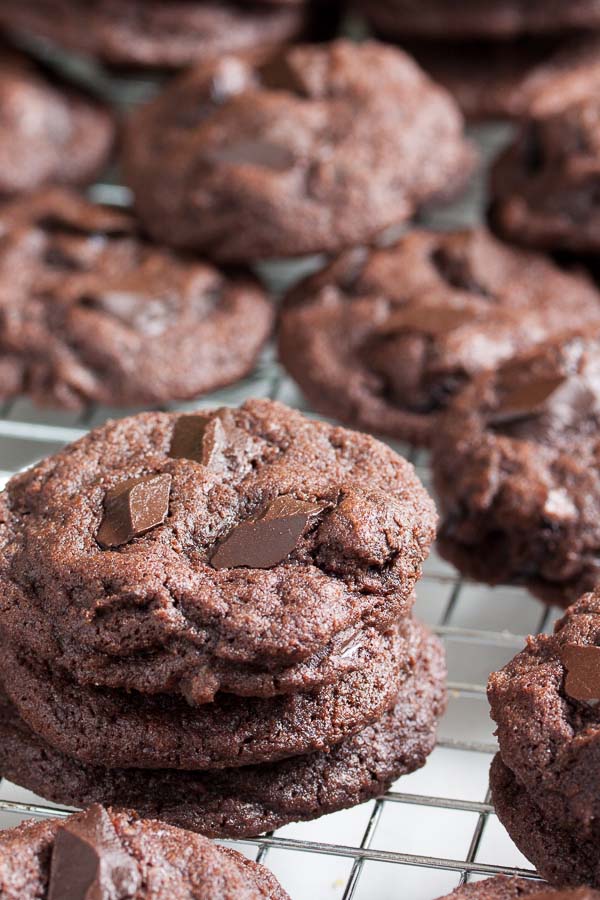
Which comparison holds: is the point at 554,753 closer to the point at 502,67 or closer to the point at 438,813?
the point at 438,813

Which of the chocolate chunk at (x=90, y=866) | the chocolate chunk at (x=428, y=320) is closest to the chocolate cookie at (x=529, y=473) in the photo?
the chocolate chunk at (x=428, y=320)

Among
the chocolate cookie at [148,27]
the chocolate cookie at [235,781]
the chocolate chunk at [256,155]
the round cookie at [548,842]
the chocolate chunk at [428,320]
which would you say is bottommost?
the chocolate cookie at [235,781]

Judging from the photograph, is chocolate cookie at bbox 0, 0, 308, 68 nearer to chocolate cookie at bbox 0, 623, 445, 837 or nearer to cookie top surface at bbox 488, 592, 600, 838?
chocolate cookie at bbox 0, 623, 445, 837

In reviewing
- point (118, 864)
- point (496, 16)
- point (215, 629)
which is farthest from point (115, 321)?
point (118, 864)

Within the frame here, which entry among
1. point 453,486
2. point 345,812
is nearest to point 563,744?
point 345,812

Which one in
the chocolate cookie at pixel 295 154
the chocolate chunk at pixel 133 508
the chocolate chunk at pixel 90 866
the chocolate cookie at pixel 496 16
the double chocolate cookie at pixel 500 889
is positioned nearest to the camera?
the chocolate chunk at pixel 90 866

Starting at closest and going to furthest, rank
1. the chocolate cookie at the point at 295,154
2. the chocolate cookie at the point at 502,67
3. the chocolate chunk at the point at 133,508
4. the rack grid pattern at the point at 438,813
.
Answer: the chocolate chunk at the point at 133,508 → the rack grid pattern at the point at 438,813 → the chocolate cookie at the point at 295,154 → the chocolate cookie at the point at 502,67

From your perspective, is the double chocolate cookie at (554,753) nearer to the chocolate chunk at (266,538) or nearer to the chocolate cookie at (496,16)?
the chocolate chunk at (266,538)

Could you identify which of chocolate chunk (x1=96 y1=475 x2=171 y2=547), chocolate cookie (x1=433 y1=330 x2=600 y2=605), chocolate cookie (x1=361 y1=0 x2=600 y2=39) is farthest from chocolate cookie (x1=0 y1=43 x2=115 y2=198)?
chocolate chunk (x1=96 y1=475 x2=171 y2=547)
